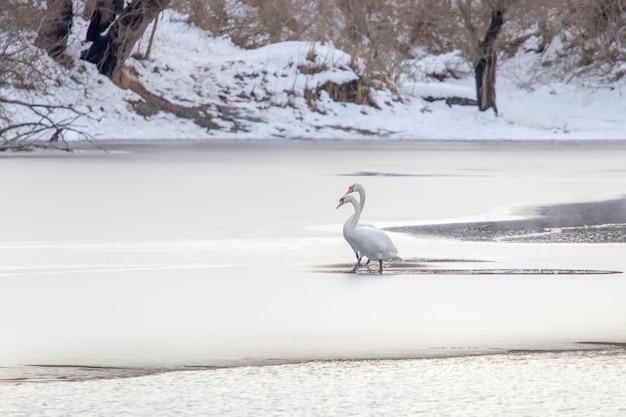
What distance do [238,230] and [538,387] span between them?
750 cm

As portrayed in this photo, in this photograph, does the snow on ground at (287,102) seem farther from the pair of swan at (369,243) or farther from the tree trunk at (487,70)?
the pair of swan at (369,243)

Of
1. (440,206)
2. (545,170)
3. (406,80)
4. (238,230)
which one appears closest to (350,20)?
(406,80)

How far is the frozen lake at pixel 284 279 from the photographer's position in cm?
706

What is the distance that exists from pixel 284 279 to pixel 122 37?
95.6 feet

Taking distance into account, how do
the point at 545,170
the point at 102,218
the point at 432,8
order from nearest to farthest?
the point at 102,218 < the point at 545,170 < the point at 432,8

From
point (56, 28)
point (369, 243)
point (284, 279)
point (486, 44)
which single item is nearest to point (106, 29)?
point (56, 28)

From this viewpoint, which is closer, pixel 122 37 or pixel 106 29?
pixel 122 37

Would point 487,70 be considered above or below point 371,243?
above

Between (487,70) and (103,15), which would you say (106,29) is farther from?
(487,70)

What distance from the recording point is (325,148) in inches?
1253

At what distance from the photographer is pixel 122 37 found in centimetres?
3816

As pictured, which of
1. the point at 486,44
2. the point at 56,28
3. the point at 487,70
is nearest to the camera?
the point at 56,28

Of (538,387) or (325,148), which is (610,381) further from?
(325,148)

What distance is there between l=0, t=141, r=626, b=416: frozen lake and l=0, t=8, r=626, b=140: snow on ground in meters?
17.0
